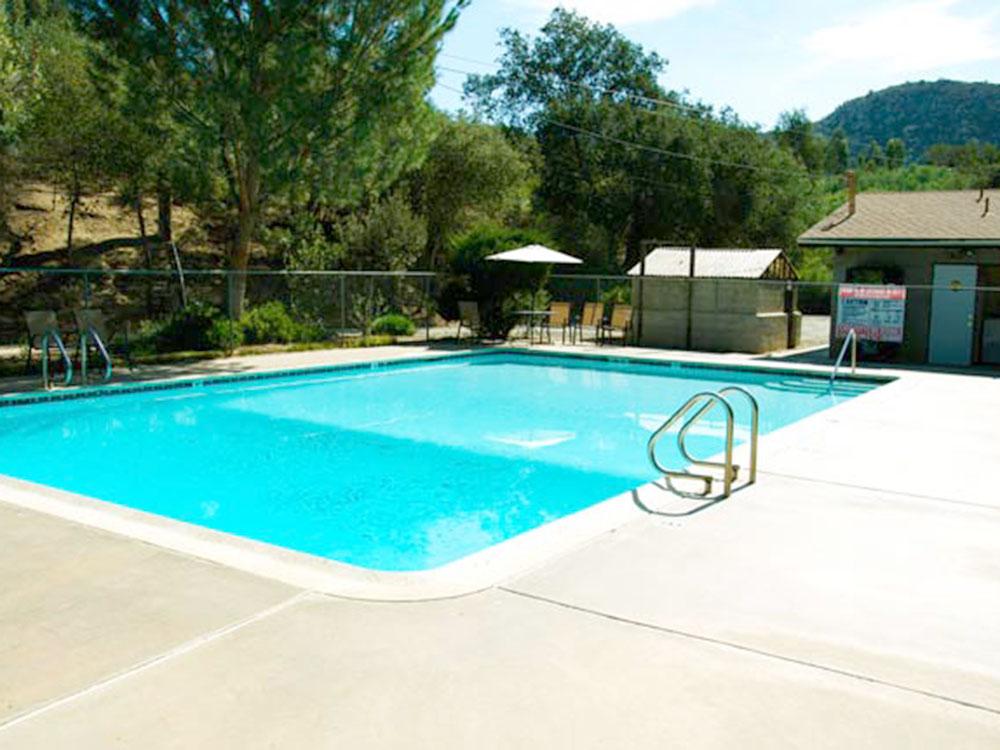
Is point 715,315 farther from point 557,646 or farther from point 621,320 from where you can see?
point 557,646

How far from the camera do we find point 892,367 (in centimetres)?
1502

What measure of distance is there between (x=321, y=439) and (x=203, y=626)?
6.34 meters

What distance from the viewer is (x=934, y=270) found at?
1588cm

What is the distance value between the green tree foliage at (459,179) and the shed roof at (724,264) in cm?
651

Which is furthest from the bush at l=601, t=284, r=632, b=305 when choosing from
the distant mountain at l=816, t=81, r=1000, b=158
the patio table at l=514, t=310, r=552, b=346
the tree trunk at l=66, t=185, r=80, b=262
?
the distant mountain at l=816, t=81, r=1000, b=158

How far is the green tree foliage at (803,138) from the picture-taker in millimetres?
72188

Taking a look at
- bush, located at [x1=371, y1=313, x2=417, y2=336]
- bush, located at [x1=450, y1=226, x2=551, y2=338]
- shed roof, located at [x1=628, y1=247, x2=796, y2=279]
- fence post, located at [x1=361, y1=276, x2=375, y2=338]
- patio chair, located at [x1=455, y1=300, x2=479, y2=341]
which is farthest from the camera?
bush, located at [x1=371, y1=313, x2=417, y2=336]

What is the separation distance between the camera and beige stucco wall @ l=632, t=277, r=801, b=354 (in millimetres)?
17188

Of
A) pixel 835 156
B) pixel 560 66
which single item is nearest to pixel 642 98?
pixel 560 66

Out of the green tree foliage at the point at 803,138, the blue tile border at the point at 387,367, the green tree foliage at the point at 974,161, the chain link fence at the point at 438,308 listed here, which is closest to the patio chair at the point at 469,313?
the chain link fence at the point at 438,308

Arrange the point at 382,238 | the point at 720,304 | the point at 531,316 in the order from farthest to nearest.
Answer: the point at 382,238 < the point at 531,316 < the point at 720,304

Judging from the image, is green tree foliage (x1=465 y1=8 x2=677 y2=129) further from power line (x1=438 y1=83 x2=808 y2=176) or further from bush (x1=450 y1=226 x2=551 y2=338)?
bush (x1=450 y1=226 x2=551 y2=338)

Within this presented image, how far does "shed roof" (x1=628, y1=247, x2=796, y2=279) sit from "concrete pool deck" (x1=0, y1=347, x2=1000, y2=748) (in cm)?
1299

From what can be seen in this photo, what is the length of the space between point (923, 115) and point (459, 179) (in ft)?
378
